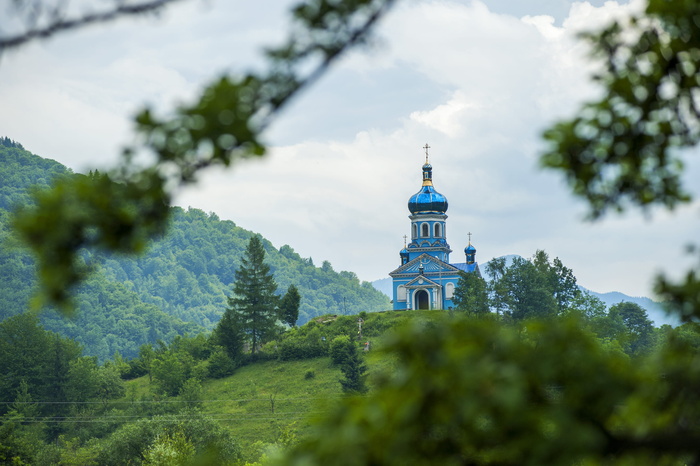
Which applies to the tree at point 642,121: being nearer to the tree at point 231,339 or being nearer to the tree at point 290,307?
the tree at point 231,339

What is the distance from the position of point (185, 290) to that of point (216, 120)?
560 ft

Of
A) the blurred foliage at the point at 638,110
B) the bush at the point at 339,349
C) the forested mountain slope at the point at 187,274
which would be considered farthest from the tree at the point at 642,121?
the forested mountain slope at the point at 187,274

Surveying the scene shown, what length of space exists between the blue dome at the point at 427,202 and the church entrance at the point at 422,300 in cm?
613

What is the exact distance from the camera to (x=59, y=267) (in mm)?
3500

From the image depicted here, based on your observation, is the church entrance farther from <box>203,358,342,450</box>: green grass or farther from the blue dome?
<box>203,358,342,450</box>: green grass

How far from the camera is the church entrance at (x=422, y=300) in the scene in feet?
201

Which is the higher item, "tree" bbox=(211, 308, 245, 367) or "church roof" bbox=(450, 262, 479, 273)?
"church roof" bbox=(450, 262, 479, 273)

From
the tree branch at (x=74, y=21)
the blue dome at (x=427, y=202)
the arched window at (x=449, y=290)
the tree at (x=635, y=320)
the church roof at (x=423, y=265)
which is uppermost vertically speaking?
the blue dome at (x=427, y=202)

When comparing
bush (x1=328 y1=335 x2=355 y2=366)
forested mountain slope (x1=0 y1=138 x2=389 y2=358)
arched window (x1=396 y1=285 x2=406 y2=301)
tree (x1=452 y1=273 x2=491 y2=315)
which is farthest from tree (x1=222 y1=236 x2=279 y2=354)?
forested mountain slope (x1=0 y1=138 x2=389 y2=358)

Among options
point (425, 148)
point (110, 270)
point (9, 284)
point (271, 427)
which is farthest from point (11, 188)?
point (271, 427)

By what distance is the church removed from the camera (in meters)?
60.8

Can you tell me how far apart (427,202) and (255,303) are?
14.6 m

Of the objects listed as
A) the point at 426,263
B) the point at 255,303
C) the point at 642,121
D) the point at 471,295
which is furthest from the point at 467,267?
the point at 642,121

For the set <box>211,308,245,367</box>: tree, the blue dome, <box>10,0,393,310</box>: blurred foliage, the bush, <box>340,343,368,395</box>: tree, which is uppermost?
the blue dome
